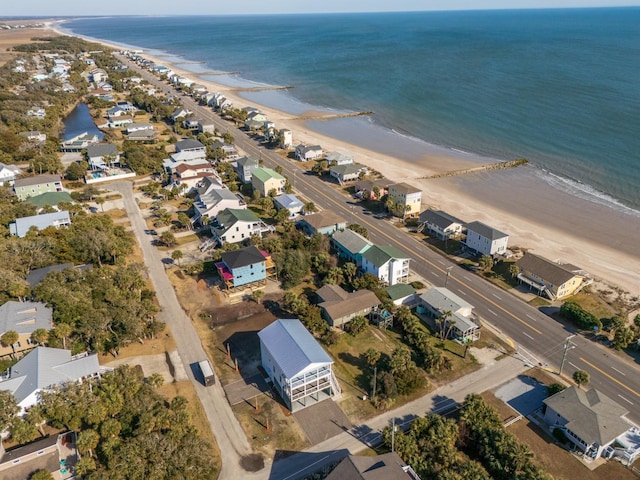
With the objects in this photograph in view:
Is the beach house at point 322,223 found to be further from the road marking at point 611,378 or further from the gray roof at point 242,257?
the road marking at point 611,378

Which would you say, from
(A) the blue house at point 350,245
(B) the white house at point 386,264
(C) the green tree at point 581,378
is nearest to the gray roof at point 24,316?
(A) the blue house at point 350,245

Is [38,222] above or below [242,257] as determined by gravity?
above

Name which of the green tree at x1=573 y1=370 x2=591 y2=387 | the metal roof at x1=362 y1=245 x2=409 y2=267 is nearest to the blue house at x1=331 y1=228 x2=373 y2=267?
the metal roof at x1=362 y1=245 x2=409 y2=267

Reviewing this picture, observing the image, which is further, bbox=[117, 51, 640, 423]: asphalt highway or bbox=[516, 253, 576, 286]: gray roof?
bbox=[516, 253, 576, 286]: gray roof

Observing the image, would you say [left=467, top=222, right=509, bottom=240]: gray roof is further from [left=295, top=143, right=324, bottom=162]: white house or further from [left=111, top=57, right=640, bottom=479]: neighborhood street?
[left=295, top=143, right=324, bottom=162]: white house

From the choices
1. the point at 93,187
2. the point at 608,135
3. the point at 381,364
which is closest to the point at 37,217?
the point at 93,187

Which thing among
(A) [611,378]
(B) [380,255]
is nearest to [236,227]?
(B) [380,255]

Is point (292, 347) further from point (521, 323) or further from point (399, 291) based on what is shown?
point (521, 323)
